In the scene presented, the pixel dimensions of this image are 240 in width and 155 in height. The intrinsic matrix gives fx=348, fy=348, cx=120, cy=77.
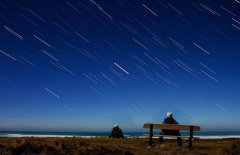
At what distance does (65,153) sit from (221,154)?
18.7 feet

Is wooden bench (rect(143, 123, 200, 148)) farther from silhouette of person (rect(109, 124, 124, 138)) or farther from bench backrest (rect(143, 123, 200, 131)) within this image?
silhouette of person (rect(109, 124, 124, 138))

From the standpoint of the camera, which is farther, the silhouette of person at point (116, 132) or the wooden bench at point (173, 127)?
the silhouette of person at point (116, 132)

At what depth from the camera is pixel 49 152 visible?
1088 cm

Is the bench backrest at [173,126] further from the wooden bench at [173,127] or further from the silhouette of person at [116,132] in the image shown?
the silhouette of person at [116,132]

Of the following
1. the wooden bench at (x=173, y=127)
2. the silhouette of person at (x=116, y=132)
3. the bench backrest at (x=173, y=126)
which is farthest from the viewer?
the silhouette of person at (x=116, y=132)

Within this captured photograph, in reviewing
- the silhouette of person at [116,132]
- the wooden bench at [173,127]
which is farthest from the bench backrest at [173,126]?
the silhouette of person at [116,132]

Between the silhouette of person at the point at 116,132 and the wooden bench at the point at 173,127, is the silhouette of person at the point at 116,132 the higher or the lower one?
the lower one

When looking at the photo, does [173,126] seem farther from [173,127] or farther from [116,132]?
[116,132]

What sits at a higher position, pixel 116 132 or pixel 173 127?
pixel 173 127

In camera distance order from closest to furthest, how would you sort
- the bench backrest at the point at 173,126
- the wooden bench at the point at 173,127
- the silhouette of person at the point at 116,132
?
1. the wooden bench at the point at 173,127
2. the bench backrest at the point at 173,126
3. the silhouette of person at the point at 116,132

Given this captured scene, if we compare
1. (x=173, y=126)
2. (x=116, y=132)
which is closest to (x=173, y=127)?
(x=173, y=126)

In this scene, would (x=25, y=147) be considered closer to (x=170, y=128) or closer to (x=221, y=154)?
(x=221, y=154)

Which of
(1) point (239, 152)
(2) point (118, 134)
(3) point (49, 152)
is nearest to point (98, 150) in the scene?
(3) point (49, 152)

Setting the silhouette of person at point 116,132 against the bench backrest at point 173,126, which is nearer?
the bench backrest at point 173,126
